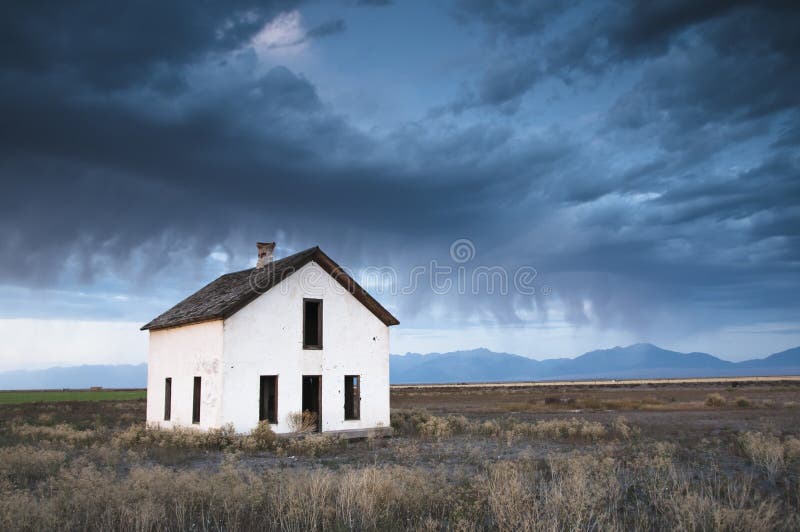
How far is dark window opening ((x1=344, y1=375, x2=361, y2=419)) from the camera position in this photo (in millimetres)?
21562

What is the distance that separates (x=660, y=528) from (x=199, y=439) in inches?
544

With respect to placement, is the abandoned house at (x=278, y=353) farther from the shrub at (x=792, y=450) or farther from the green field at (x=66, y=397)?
the green field at (x=66, y=397)

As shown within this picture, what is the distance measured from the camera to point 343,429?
68.6 feet

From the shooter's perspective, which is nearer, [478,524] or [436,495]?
[478,524]

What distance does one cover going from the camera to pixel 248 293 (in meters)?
19.6

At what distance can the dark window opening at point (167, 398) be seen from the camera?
74.6 ft

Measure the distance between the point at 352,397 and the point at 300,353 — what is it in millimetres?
3313

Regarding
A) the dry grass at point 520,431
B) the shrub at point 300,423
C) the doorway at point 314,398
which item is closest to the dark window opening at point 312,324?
the doorway at point 314,398

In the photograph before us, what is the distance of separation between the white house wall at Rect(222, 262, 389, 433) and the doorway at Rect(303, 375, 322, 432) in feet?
0.56

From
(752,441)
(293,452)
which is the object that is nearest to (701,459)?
(752,441)

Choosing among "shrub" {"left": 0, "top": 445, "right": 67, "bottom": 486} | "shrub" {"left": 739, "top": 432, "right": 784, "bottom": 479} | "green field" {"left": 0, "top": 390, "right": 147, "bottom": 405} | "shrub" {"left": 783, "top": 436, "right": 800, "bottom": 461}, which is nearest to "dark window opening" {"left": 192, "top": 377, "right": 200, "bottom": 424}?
"shrub" {"left": 0, "top": 445, "right": 67, "bottom": 486}

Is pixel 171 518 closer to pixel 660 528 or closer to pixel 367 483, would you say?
pixel 367 483

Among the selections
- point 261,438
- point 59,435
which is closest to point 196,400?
point 261,438

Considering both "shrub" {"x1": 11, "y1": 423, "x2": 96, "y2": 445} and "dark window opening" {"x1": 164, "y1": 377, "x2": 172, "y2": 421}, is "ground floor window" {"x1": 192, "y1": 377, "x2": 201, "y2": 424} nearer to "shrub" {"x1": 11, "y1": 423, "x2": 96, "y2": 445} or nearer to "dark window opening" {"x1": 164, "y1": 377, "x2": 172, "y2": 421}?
"dark window opening" {"x1": 164, "y1": 377, "x2": 172, "y2": 421}
